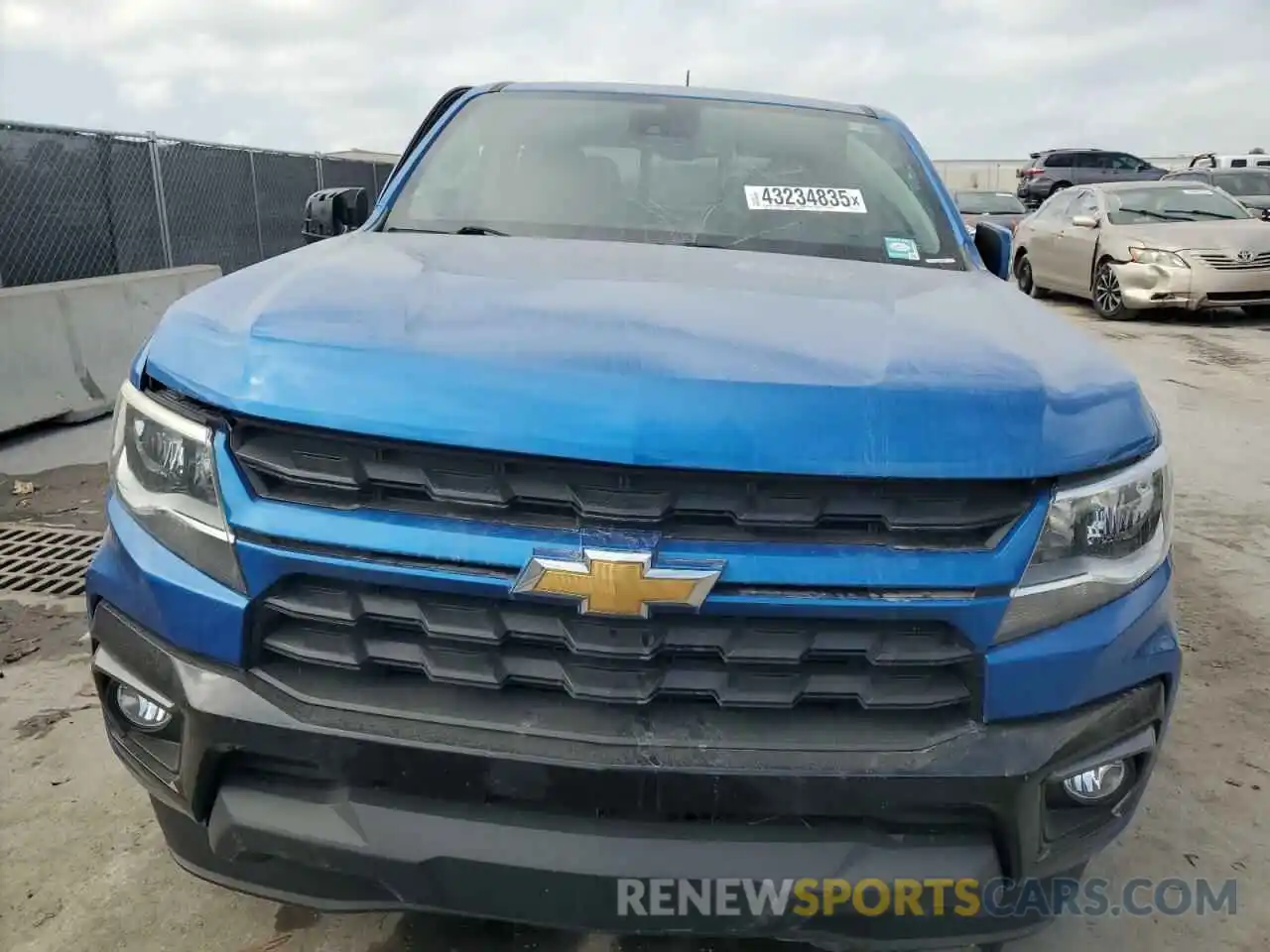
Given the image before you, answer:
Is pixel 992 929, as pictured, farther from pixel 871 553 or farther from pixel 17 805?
pixel 17 805

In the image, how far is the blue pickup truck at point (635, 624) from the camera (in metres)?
1.58

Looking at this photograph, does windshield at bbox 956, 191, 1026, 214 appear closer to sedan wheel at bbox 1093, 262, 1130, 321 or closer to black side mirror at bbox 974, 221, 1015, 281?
sedan wheel at bbox 1093, 262, 1130, 321

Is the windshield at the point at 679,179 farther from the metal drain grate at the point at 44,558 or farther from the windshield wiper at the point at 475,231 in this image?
the metal drain grate at the point at 44,558

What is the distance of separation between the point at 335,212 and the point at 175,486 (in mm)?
1759

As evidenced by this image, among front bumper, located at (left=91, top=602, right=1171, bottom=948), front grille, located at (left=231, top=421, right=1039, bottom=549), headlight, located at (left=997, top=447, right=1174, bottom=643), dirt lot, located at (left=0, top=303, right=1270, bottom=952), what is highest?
front grille, located at (left=231, top=421, right=1039, bottom=549)

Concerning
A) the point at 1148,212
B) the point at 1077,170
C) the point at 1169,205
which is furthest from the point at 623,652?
the point at 1077,170

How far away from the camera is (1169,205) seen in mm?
11867

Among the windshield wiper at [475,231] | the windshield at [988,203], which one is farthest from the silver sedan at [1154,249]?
the windshield wiper at [475,231]

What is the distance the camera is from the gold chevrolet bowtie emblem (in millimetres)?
1540

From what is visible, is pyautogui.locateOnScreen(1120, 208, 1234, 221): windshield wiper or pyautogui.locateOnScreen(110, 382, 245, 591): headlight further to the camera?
pyautogui.locateOnScreen(1120, 208, 1234, 221): windshield wiper

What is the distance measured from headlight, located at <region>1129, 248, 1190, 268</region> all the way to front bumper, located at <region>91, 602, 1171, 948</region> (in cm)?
1087

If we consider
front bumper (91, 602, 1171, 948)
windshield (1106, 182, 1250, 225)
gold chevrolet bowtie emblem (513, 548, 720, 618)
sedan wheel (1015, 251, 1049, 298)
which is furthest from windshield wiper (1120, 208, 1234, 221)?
gold chevrolet bowtie emblem (513, 548, 720, 618)

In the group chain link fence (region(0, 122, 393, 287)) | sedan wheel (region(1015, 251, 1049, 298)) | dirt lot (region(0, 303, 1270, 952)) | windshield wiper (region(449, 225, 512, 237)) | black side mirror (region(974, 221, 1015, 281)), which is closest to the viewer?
dirt lot (region(0, 303, 1270, 952))

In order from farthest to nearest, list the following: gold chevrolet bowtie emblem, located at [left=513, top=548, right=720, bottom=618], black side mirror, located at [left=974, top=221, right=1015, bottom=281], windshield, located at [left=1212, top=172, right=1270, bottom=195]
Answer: windshield, located at [left=1212, top=172, right=1270, bottom=195], black side mirror, located at [left=974, top=221, right=1015, bottom=281], gold chevrolet bowtie emblem, located at [left=513, top=548, right=720, bottom=618]
